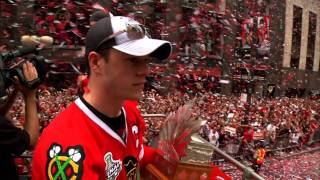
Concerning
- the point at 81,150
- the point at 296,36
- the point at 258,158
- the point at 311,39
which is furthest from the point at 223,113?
the point at 311,39

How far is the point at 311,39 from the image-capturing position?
31.9m

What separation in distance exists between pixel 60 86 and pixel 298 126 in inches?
412

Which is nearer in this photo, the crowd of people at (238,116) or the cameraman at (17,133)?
the cameraman at (17,133)

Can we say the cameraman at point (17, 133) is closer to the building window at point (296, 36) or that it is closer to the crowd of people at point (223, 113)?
the crowd of people at point (223, 113)

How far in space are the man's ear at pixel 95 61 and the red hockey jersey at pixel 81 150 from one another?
163 millimetres

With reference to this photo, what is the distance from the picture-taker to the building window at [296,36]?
94.0ft

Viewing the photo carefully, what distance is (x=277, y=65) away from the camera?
1069 inches

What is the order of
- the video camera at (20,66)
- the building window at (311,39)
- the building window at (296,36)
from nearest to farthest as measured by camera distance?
the video camera at (20,66)
the building window at (296,36)
the building window at (311,39)

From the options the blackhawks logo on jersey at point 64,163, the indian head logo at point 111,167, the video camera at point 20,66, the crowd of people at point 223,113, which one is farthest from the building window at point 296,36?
the blackhawks logo on jersey at point 64,163

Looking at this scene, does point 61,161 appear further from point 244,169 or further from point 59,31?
point 59,31

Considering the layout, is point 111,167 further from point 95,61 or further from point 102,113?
point 95,61

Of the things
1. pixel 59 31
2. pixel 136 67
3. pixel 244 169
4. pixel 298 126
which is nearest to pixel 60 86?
pixel 59 31

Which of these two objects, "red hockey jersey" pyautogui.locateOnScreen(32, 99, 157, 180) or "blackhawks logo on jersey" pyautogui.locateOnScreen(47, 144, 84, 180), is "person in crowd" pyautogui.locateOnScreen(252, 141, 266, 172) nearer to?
"red hockey jersey" pyautogui.locateOnScreen(32, 99, 157, 180)

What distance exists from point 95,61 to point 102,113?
23 centimetres
